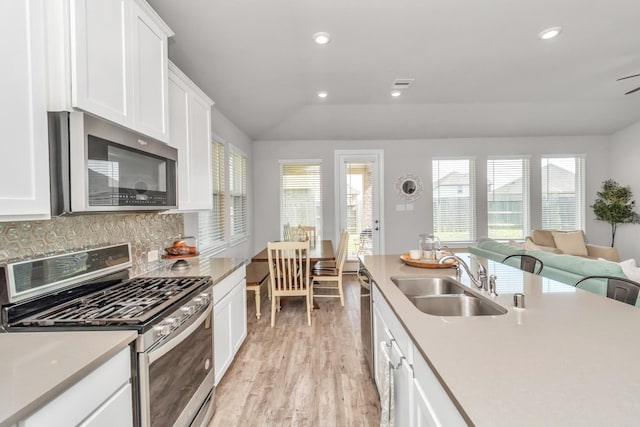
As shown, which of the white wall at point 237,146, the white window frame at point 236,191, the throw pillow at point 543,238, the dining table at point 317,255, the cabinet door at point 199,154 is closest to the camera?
the cabinet door at point 199,154

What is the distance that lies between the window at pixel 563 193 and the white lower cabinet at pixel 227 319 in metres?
6.05

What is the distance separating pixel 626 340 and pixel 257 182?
532cm

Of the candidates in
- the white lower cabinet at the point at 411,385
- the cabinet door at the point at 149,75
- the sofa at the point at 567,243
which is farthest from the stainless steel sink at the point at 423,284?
the sofa at the point at 567,243

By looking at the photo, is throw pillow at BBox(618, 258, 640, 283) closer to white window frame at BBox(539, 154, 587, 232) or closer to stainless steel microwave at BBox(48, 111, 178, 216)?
stainless steel microwave at BBox(48, 111, 178, 216)

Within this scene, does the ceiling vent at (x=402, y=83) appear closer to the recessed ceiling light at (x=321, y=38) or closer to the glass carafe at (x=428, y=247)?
the recessed ceiling light at (x=321, y=38)

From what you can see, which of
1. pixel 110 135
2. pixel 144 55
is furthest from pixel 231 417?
pixel 144 55

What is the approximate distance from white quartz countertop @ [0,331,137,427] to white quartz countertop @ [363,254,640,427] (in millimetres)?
997

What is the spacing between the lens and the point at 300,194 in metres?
5.79

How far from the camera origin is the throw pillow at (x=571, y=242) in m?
5.10

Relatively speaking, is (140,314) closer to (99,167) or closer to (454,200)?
(99,167)

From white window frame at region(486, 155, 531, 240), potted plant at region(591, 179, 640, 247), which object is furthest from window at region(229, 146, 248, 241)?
potted plant at region(591, 179, 640, 247)

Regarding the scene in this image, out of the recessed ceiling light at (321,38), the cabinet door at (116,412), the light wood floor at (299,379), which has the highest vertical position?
the recessed ceiling light at (321,38)

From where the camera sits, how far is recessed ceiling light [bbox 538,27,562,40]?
2.69 metres

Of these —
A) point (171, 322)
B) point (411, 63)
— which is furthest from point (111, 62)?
point (411, 63)
